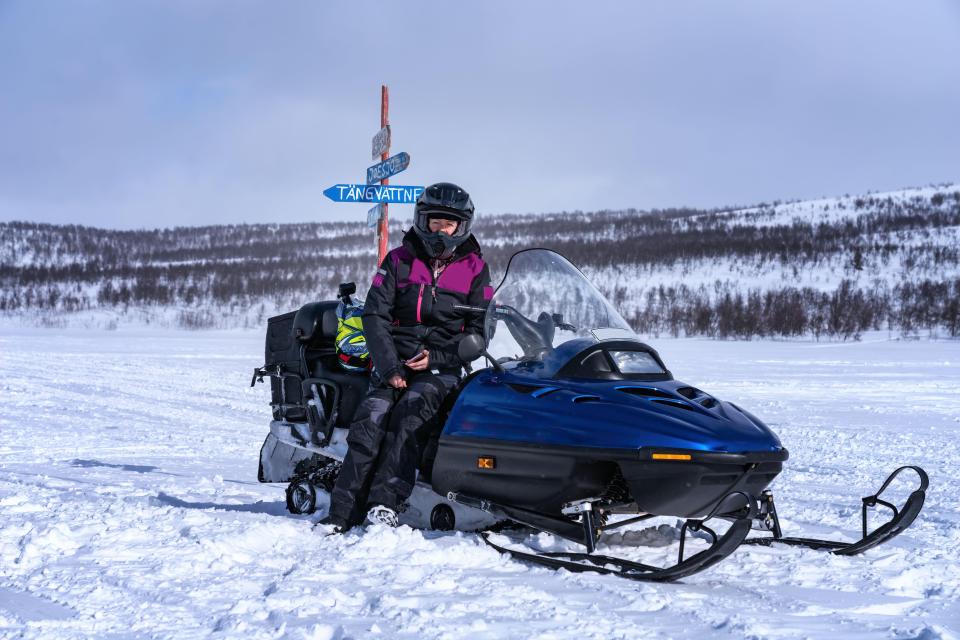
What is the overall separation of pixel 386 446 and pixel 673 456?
151cm

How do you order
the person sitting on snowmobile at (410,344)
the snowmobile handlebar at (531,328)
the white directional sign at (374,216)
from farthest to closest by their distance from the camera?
1. the white directional sign at (374,216)
2. the person sitting on snowmobile at (410,344)
3. the snowmobile handlebar at (531,328)

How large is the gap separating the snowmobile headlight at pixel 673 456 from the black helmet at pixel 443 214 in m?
1.64

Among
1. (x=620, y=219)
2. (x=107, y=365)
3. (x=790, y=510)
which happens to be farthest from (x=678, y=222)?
(x=790, y=510)

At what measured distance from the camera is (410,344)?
4.08 m

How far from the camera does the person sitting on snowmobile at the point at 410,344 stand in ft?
12.6

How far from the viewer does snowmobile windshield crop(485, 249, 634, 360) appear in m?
3.74

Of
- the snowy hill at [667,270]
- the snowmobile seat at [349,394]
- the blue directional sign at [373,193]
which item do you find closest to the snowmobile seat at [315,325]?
the snowmobile seat at [349,394]

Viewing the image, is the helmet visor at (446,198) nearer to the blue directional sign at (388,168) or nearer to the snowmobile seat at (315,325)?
the snowmobile seat at (315,325)

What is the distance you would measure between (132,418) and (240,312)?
246 ft

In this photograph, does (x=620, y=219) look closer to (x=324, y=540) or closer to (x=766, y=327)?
(x=766, y=327)

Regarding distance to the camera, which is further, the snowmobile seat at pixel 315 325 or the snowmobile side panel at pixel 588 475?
the snowmobile seat at pixel 315 325

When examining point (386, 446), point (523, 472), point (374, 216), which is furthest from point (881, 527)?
point (374, 216)

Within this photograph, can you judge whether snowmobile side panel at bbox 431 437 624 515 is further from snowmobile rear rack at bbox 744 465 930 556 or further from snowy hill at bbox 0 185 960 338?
snowy hill at bbox 0 185 960 338

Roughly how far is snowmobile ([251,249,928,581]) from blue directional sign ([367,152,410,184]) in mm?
3934
